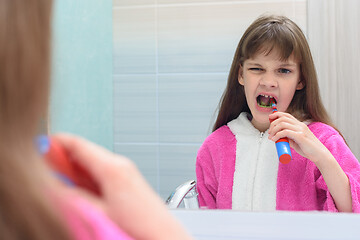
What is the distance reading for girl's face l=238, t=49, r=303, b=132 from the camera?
703 millimetres

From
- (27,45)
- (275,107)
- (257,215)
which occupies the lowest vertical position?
(257,215)

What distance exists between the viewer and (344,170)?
26.5 inches

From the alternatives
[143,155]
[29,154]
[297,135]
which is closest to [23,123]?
[29,154]

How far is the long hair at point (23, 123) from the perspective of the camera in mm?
171

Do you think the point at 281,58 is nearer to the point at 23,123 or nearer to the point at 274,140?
the point at 274,140

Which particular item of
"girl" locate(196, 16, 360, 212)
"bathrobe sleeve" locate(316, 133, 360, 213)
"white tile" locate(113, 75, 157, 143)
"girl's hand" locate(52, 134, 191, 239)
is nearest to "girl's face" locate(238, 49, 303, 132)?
"girl" locate(196, 16, 360, 212)

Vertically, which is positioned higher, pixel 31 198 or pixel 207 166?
pixel 31 198

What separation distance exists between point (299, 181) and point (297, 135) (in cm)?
9

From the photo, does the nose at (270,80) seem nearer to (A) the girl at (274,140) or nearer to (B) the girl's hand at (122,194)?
(A) the girl at (274,140)

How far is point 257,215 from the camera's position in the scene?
0.63 m

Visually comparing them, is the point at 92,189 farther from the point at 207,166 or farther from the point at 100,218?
the point at 207,166

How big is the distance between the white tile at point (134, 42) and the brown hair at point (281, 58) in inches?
7.3

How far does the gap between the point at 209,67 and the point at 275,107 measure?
0.71 feet

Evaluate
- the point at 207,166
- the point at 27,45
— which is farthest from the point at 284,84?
the point at 27,45
